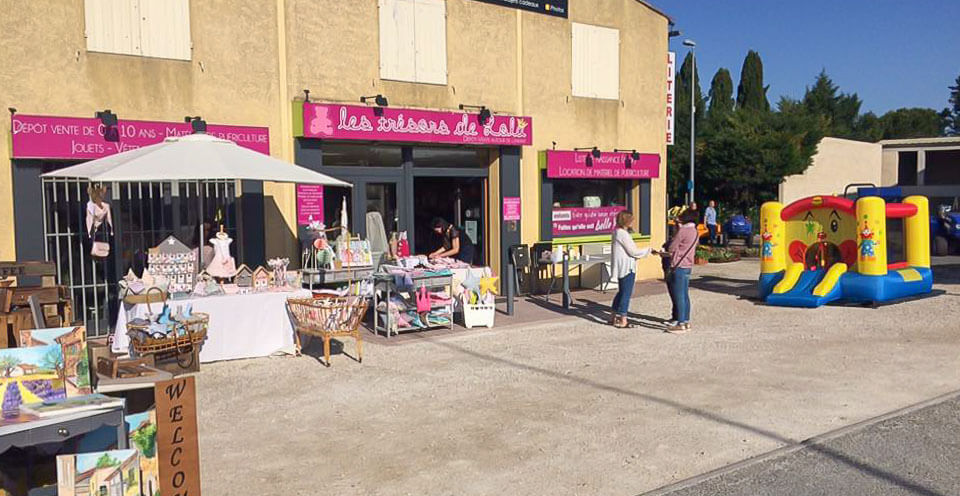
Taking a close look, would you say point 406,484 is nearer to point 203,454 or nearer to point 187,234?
point 203,454

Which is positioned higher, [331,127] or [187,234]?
[331,127]

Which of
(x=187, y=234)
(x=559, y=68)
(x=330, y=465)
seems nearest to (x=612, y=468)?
(x=330, y=465)

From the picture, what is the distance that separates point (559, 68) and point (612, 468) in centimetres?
978

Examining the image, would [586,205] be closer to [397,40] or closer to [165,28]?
[397,40]

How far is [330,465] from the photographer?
17.9 ft

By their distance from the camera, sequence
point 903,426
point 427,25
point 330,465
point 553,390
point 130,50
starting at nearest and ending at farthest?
point 330,465 → point 903,426 → point 553,390 → point 130,50 → point 427,25

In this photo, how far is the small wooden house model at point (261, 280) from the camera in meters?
8.98

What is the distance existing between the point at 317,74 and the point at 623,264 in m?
4.91

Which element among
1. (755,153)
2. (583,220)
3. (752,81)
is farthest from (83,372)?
(752,81)

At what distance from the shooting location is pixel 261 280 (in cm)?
902

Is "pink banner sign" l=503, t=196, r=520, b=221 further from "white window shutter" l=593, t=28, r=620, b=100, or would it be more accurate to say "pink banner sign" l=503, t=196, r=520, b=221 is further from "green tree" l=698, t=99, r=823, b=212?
"green tree" l=698, t=99, r=823, b=212

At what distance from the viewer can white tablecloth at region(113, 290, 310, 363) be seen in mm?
8531

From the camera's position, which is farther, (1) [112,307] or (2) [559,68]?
(2) [559,68]

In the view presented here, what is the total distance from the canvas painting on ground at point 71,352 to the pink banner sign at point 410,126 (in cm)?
663
